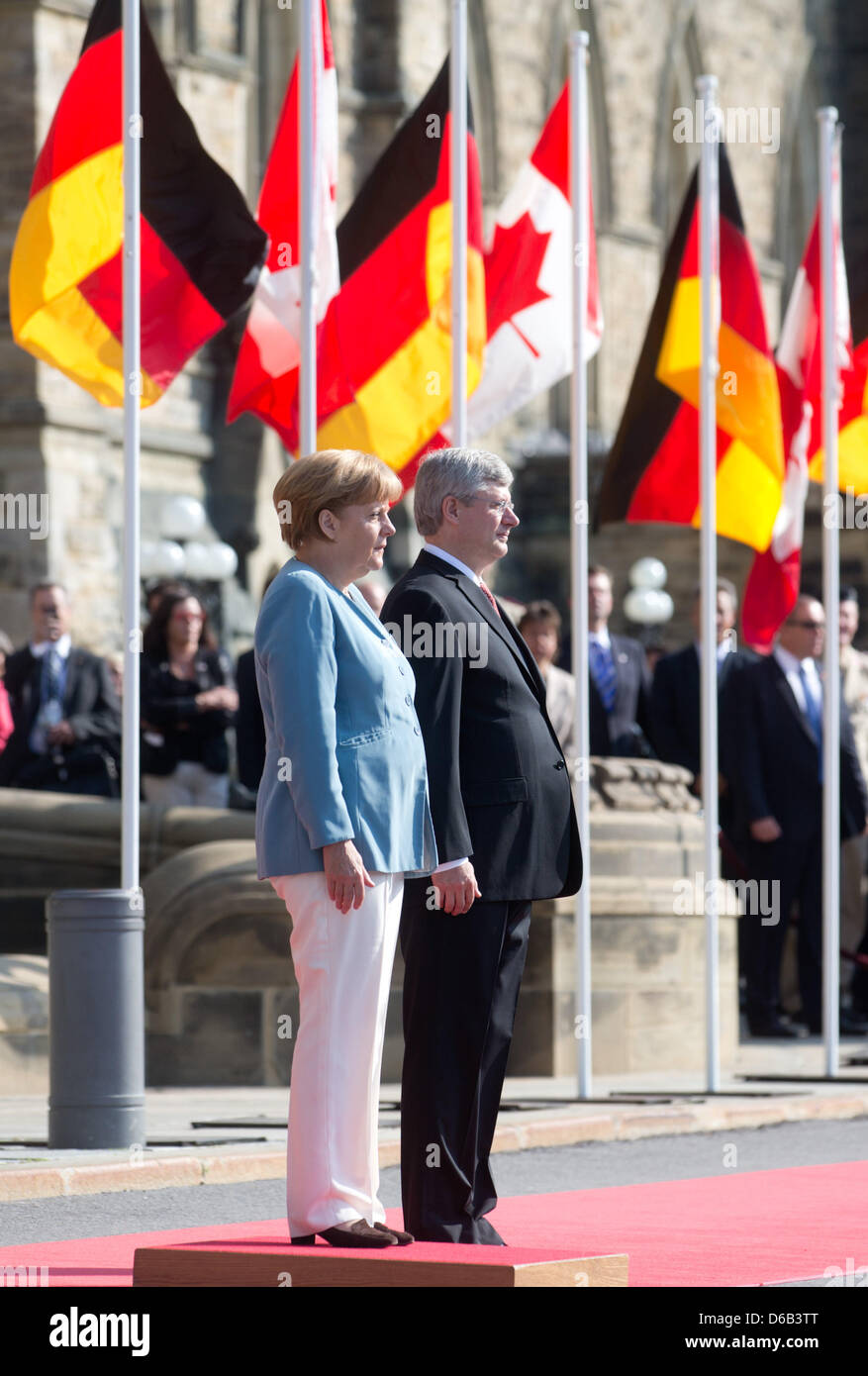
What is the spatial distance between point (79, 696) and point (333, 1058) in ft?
25.4

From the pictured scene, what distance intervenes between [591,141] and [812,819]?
1953 centimetres

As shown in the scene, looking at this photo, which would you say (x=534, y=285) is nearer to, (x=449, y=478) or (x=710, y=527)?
(x=710, y=527)

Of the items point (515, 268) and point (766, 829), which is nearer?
point (515, 268)

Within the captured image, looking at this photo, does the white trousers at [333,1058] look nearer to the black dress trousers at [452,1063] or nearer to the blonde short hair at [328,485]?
the black dress trousers at [452,1063]

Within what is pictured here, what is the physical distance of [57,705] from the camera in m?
13.9

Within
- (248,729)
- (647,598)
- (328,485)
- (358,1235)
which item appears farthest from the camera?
(647,598)

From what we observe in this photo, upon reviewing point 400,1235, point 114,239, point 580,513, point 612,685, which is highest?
point 114,239

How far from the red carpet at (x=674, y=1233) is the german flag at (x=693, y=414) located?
14.4ft

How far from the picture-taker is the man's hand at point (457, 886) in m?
6.67

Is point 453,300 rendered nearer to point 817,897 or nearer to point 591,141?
point 817,897

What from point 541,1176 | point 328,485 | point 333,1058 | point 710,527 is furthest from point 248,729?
point 333,1058

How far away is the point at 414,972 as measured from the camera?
6.89 meters

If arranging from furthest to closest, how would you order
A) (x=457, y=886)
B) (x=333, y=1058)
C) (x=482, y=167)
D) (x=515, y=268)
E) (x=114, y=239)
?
(x=482, y=167)
(x=515, y=268)
(x=114, y=239)
(x=457, y=886)
(x=333, y=1058)

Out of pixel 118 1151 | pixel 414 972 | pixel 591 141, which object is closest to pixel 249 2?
pixel 591 141
